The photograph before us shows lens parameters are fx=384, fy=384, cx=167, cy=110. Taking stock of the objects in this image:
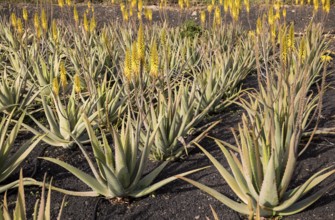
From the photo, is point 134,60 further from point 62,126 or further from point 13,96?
point 13,96

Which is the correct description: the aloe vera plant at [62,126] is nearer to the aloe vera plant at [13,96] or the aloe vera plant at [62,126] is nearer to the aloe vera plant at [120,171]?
the aloe vera plant at [13,96]

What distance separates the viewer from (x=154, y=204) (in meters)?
2.41

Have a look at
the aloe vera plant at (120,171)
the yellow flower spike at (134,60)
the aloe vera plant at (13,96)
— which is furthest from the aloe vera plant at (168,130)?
the aloe vera plant at (13,96)

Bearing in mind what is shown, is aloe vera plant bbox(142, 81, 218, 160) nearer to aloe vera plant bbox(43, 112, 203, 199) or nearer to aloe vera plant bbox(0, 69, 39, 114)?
aloe vera plant bbox(43, 112, 203, 199)

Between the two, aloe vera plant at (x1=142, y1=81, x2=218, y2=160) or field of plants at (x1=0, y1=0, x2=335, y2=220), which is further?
aloe vera plant at (x1=142, y1=81, x2=218, y2=160)

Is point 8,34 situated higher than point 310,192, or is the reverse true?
point 8,34

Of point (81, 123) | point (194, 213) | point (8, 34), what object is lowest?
point (194, 213)

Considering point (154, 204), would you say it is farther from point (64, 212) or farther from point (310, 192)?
point (310, 192)

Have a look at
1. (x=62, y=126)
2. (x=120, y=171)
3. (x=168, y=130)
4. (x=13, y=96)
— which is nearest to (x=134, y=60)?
(x=120, y=171)

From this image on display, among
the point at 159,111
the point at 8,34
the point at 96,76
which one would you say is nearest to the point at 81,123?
the point at 159,111

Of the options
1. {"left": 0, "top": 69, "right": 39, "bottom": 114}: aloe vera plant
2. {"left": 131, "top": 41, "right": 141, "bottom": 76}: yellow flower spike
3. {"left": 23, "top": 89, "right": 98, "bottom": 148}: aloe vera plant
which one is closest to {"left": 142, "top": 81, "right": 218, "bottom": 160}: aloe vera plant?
{"left": 23, "top": 89, "right": 98, "bottom": 148}: aloe vera plant

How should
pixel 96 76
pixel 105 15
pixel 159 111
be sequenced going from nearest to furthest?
pixel 159 111 < pixel 96 76 < pixel 105 15

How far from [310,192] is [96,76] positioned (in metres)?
3.00

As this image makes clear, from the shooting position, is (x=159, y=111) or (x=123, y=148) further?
(x=159, y=111)
